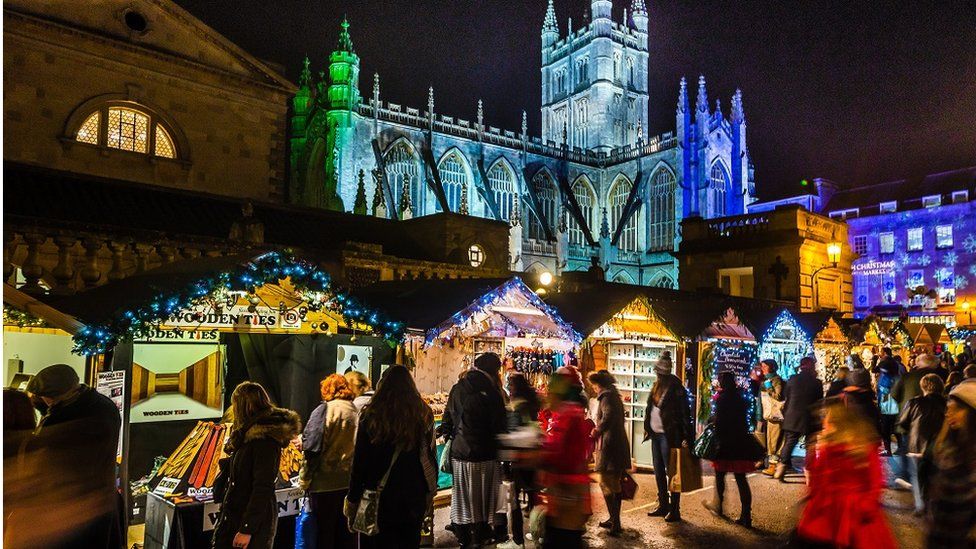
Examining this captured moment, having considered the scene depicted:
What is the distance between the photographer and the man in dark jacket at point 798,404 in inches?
384

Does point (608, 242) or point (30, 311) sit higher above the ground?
point (608, 242)

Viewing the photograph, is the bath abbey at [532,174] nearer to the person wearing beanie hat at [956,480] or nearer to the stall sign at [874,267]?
the stall sign at [874,267]

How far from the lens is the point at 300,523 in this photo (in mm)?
6125

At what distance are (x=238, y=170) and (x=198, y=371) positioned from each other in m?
12.2

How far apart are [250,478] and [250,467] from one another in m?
0.07

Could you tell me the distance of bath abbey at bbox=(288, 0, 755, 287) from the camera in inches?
1580

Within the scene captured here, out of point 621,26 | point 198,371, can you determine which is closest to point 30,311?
point 198,371

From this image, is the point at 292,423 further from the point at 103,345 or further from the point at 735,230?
the point at 735,230

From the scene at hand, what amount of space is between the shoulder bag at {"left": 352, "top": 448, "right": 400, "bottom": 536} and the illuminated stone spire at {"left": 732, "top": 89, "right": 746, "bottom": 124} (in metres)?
54.2

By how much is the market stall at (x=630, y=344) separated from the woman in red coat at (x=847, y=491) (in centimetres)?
655

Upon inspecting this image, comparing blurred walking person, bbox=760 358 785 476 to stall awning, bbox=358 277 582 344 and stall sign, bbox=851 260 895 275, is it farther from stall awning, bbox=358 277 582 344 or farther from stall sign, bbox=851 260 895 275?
stall sign, bbox=851 260 895 275

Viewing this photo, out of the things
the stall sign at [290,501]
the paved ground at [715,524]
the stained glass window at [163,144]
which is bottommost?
the paved ground at [715,524]

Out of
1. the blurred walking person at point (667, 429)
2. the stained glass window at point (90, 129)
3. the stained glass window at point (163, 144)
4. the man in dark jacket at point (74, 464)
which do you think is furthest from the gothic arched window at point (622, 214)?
the man in dark jacket at point (74, 464)

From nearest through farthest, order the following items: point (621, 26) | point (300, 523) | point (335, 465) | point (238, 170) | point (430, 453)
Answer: point (430, 453) < point (335, 465) < point (300, 523) < point (238, 170) < point (621, 26)
